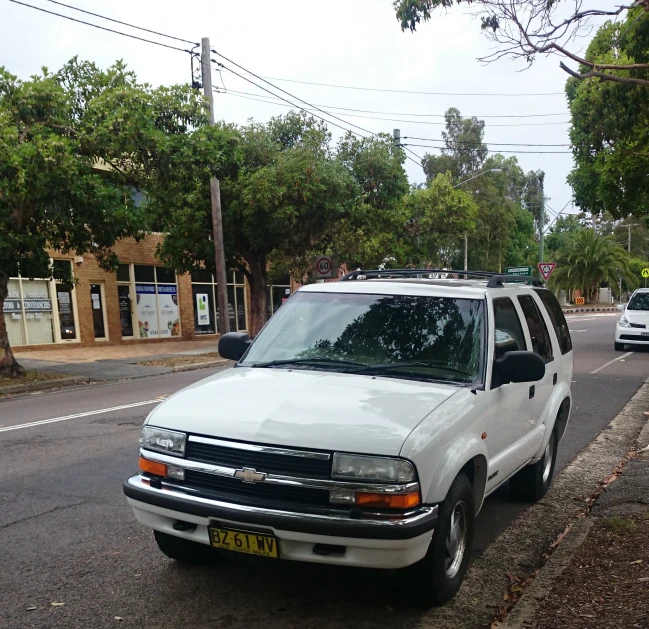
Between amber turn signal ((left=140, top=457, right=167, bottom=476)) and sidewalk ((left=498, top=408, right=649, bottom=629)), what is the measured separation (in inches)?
76.5

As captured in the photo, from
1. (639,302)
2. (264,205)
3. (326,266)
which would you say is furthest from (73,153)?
(639,302)

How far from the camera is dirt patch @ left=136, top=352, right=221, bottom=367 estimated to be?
62.0ft

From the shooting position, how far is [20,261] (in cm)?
1525

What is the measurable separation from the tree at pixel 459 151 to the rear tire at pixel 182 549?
58.9m

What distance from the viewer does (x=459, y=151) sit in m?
61.7

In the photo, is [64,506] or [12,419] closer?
[64,506]

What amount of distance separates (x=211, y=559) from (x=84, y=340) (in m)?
21.0

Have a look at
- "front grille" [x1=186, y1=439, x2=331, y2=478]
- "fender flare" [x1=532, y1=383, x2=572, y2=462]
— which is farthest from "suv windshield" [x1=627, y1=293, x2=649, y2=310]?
"front grille" [x1=186, y1=439, x2=331, y2=478]

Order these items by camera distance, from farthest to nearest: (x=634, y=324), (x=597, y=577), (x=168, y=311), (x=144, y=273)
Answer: (x=168, y=311), (x=144, y=273), (x=634, y=324), (x=597, y=577)

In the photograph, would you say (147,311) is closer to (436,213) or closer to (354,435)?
(436,213)

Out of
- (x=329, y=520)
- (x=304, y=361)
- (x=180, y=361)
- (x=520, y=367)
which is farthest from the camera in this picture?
(x=180, y=361)

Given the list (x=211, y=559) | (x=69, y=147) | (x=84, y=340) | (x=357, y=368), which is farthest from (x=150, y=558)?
(x=84, y=340)

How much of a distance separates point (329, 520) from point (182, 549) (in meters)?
1.32

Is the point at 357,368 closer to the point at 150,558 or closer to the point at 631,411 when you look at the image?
the point at 150,558
